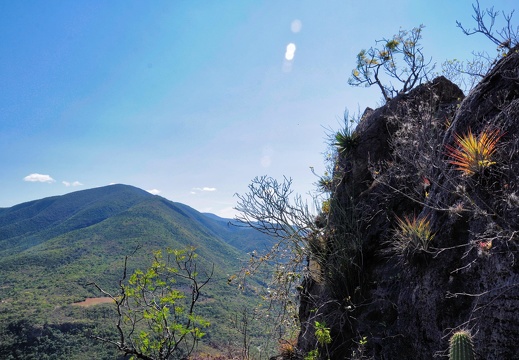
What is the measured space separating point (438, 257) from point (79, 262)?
352 feet

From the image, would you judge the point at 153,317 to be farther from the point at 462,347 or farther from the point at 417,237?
the point at 417,237

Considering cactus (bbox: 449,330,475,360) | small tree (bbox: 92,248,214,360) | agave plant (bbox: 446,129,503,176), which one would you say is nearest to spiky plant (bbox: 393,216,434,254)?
agave plant (bbox: 446,129,503,176)

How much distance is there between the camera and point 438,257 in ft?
11.2

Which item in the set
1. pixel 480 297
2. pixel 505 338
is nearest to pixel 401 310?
pixel 480 297

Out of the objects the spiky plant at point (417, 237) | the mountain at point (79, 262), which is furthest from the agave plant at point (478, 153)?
the mountain at point (79, 262)

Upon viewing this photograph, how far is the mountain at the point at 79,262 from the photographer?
52688 millimetres

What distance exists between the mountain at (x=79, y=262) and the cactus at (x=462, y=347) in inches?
186

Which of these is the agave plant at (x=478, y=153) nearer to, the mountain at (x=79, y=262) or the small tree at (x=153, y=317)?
the small tree at (x=153, y=317)

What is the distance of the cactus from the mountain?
4732 mm

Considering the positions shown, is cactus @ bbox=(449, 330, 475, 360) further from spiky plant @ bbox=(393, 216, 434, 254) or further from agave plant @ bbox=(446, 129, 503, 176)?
agave plant @ bbox=(446, 129, 503, 176)

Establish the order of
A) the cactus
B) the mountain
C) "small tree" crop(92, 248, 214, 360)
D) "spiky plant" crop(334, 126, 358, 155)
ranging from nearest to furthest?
the cactus → "small tree" crop(92, 248, 214, 360) → "spiky plant" crop(334, 126, 358, 155) → the mountain

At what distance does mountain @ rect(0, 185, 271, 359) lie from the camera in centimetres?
5269

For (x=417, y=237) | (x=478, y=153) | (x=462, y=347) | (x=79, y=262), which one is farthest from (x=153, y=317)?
(x=79, y=262)

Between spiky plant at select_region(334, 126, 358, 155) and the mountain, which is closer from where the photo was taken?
spiky plant at select_region(334, 126, 358, 155)
